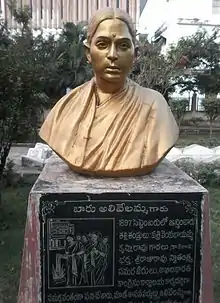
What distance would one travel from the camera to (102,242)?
95.6 inches

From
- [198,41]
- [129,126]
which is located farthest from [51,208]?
[198,41]

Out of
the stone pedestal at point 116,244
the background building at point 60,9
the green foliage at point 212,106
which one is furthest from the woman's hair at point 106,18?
the background building at point 60,9

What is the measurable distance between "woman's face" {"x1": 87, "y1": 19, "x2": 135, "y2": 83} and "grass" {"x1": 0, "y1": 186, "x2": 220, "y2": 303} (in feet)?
6.10

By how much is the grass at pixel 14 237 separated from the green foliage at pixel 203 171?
0.51 ft

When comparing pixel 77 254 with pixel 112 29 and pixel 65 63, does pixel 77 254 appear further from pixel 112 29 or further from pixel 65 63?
pixel 65 63

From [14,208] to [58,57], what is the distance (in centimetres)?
1108

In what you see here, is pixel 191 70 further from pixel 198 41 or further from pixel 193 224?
pixel 193 224

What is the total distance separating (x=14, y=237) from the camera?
14.9ft

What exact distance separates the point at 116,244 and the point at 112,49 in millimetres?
1156

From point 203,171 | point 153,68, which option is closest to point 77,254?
point 203,171

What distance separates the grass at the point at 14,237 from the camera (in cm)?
345

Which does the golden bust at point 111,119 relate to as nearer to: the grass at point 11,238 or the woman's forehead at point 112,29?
the woman's forehead at point 112,29

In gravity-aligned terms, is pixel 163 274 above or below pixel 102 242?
below

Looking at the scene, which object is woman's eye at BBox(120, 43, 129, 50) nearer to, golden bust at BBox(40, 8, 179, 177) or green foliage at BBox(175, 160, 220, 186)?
golden bust at BBox(40, 8, 179, 177)
